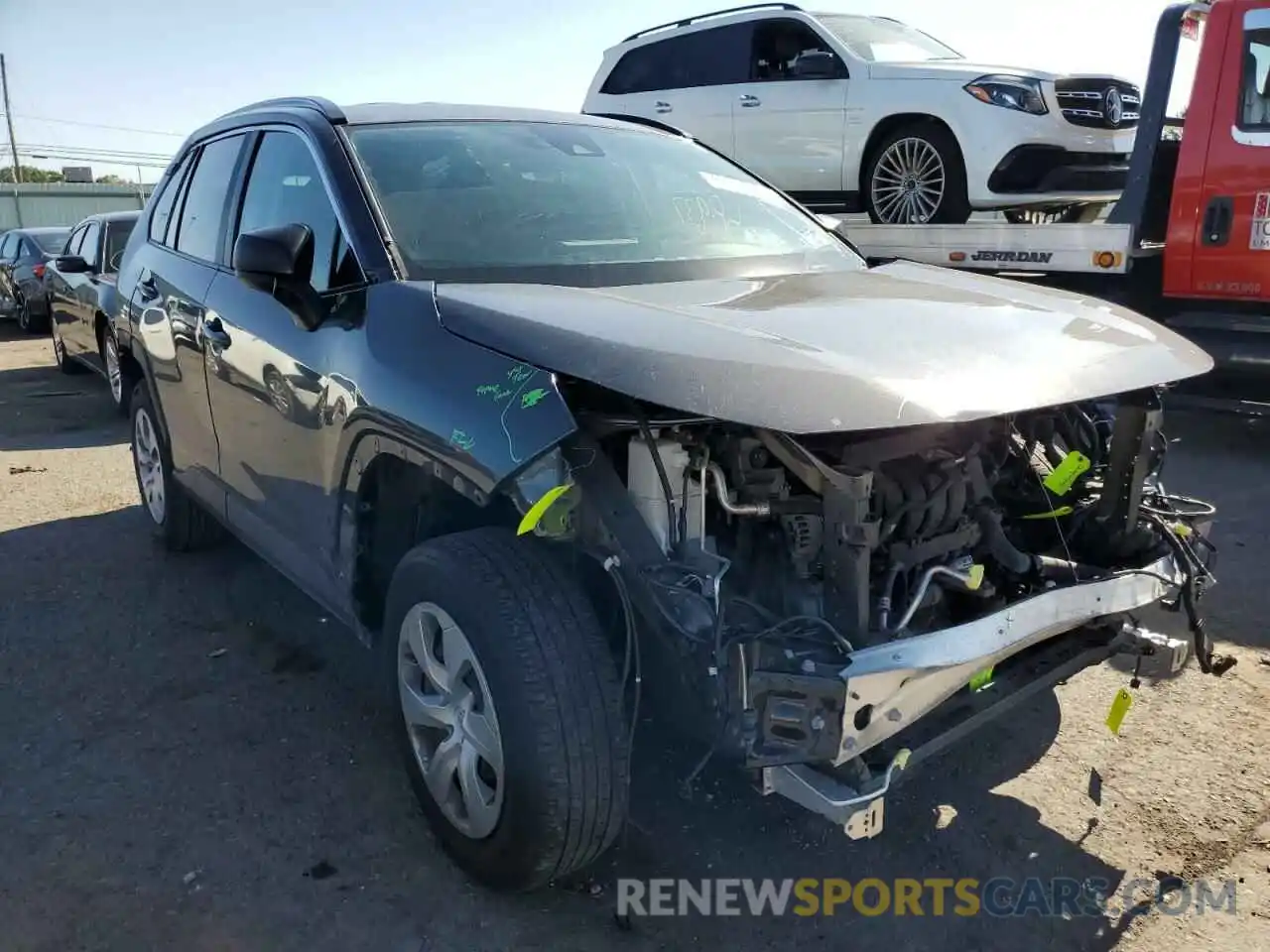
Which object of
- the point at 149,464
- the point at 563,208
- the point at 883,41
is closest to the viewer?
the point at 563,208

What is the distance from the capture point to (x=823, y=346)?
2418mm

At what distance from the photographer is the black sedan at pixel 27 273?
14.6m

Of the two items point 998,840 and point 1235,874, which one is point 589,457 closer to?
point 998,840

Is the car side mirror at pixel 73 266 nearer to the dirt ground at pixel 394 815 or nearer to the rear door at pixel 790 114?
the dirt ground at pixel 394 815

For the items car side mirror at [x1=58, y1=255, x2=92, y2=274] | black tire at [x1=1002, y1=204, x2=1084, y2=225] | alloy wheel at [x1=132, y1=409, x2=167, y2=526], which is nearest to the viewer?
alloy wheel at [x1=132, y1=409, x2=167, y2=526]

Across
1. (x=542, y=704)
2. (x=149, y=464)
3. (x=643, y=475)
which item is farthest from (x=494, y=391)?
(x=149, y=464)

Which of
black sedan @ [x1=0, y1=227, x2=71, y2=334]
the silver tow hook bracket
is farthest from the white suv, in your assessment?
black sedan @ [x1=0, y1=227, x2=71, y2=334]

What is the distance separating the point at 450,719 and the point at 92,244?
838 cm

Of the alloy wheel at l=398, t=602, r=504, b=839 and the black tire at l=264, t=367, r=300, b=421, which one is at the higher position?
the black tire at l=264, t=367, r=300, b=421

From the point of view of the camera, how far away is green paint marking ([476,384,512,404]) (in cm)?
237

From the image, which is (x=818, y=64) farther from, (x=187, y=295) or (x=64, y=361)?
(x=64, y=361)

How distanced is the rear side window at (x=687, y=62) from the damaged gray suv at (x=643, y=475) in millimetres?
5516

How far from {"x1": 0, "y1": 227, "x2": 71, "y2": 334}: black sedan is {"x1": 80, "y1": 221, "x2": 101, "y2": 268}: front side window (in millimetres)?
5295

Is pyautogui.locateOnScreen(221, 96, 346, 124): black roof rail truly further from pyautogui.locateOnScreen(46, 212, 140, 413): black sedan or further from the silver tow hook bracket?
pyautogui.locateOnScreen(46, 212, 140, 413): black sedan
